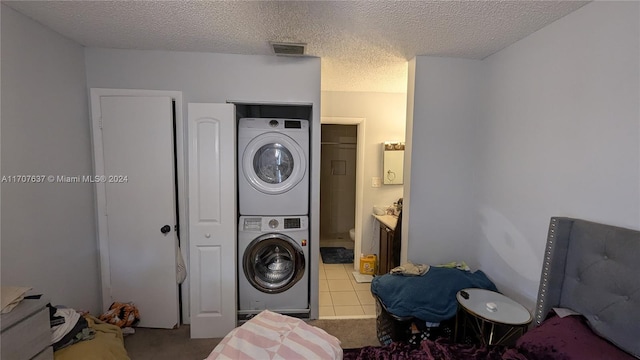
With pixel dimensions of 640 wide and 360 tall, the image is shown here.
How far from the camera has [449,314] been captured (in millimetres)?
1961

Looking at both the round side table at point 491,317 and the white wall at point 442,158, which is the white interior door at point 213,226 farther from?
the round side table at point 491,317

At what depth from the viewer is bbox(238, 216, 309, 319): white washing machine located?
2502 millimetres

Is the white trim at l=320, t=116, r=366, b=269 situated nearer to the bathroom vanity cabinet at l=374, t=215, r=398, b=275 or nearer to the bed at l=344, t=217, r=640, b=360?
the bathroom vanity cabinet at l=374, t=215, r=398, b=275

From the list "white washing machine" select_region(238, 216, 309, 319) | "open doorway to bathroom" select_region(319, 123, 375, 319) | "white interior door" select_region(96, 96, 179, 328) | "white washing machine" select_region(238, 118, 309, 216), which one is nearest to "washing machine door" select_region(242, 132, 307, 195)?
"white washing machine" select_region(238, 118, 309, 216)

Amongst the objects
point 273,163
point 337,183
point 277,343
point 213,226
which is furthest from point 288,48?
point 337,183

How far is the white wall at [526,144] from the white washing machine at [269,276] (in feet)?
3.43

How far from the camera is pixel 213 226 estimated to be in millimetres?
2297

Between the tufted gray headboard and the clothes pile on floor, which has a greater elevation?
the tufted gray headboard

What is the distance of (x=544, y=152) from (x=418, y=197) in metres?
0.96

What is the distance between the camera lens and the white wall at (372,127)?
3.57 metres

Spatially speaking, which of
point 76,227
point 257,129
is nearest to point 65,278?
point 76,227

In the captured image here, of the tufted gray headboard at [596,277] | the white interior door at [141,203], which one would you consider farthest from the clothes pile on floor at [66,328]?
the tufted gray headboard at [596,277]

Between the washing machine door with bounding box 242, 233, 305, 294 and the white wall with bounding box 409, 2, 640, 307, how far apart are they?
109 centimetres

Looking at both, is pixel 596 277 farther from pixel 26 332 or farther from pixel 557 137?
pixel 26 332
